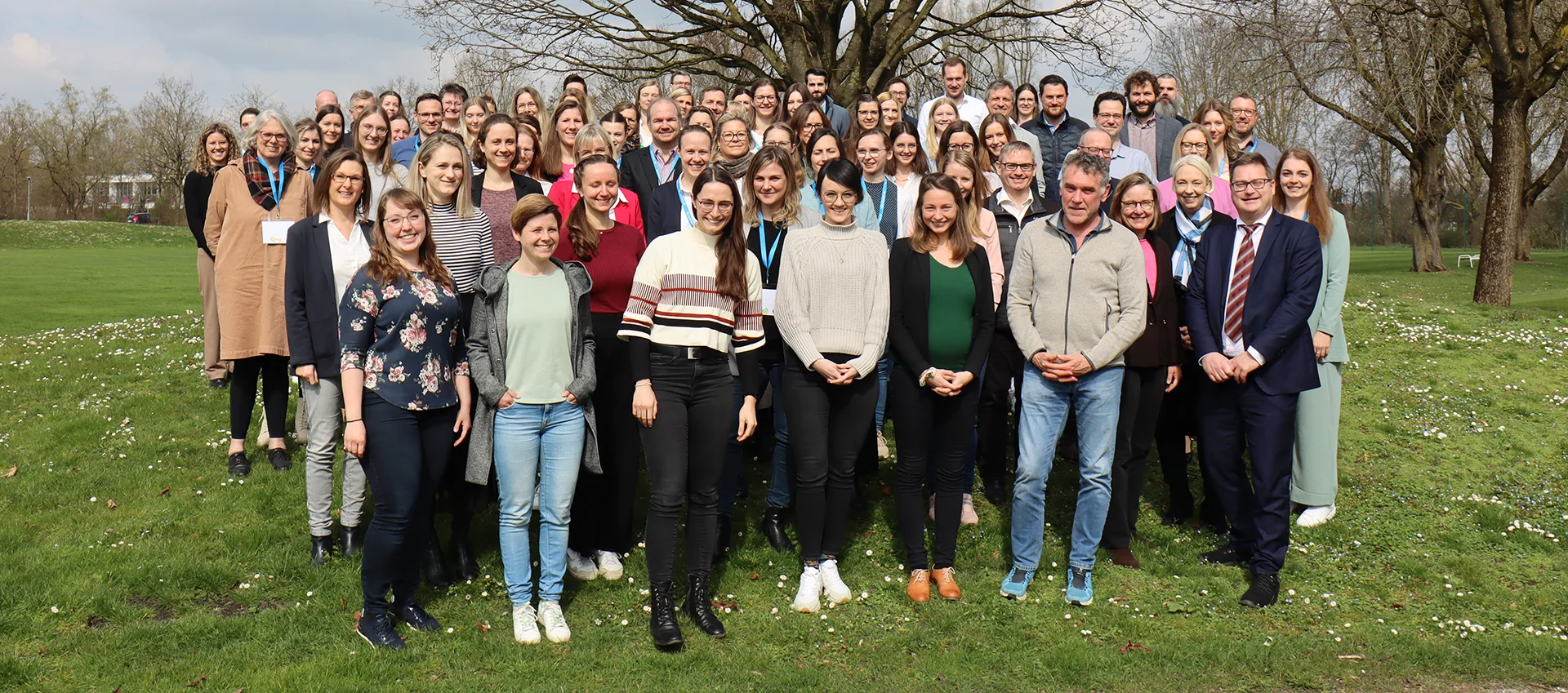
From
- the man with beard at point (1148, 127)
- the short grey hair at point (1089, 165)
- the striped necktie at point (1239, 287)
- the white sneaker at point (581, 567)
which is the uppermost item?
the man with beard at point (1148, 127)

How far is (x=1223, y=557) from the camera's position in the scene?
229 inches

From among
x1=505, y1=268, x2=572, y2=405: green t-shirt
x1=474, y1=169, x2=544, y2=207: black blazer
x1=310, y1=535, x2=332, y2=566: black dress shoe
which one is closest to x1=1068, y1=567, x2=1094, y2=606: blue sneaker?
x1=505, y1=268, x2=572, y2=405: green t-shirt

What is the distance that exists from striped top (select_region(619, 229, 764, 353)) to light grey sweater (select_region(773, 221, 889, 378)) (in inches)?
13.6

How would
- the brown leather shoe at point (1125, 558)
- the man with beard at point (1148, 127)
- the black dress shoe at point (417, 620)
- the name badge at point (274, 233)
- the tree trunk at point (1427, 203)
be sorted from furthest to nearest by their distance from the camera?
A: the tree trunk at point (1427, 203) < the man with beard at point (1148, 127) < the name badge at point (274, 233) < the brown leather shoe at point (1125, 558) < the black dress shoe at point (417, 620)

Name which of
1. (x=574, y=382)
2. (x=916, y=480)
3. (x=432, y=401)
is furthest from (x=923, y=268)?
(x=432, y=401)

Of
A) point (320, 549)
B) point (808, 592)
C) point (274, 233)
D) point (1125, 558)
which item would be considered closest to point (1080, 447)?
point (1125, 558)

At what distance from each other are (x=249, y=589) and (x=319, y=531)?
0.44 meters

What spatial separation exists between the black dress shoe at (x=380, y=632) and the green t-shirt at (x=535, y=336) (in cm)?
118

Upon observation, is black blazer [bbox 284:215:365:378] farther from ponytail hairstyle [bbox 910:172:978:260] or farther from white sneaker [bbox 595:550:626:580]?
ponytail hairstyle [bbox 910:172:978:260]

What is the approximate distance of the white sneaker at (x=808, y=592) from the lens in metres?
5.16

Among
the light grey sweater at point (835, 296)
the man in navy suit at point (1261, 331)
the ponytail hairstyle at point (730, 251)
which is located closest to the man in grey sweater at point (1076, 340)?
the man in navy suit at point (1261, 331)

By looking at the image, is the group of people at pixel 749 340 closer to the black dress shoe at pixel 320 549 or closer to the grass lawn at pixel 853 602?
the black dress shoe at pixel 320 549

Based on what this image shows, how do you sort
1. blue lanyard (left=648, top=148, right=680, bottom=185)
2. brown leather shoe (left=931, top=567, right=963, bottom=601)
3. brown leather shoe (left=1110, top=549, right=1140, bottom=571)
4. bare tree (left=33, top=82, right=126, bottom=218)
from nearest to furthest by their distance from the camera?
brown leather shoe (left=931, top=567, right=963, bottom=601) → brown leather shoe (left=1110, top=549, right=1140, bottom=571) → blue lanyard (left=648, top=148, right=680, bottom=185) → bare tree (left=33, top=82, right=126, bottom=218)

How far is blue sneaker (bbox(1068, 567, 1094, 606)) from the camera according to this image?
5.26 m
